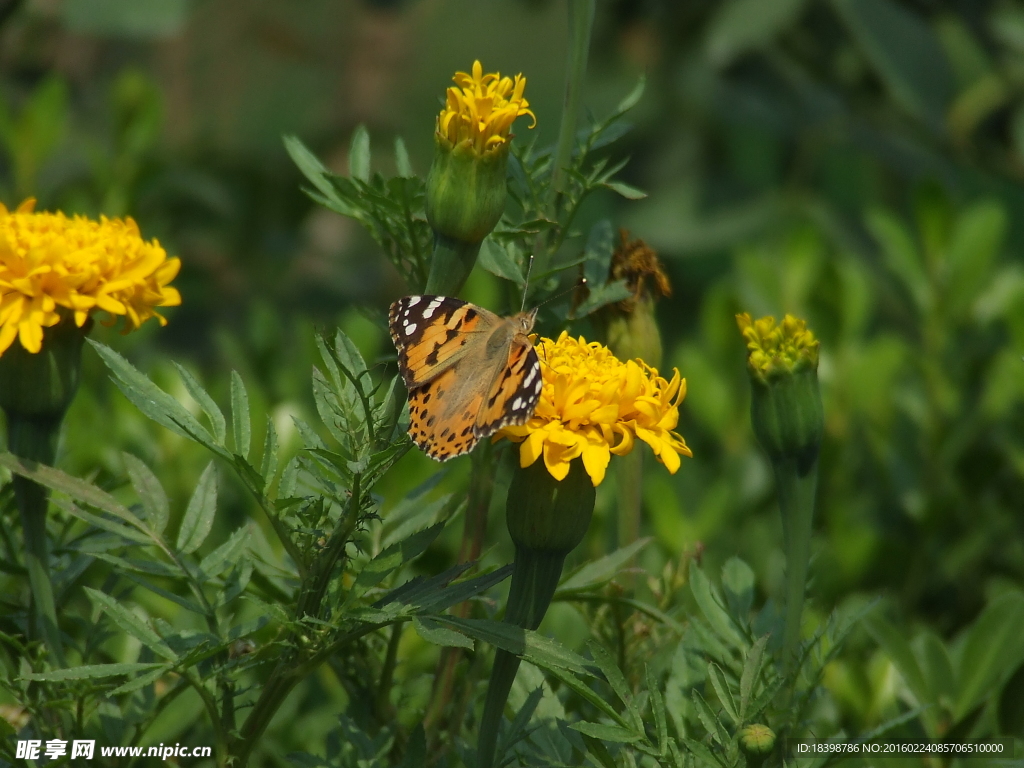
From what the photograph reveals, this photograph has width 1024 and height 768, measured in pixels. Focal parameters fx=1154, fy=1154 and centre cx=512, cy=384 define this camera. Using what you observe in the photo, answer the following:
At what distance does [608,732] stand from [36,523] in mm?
320

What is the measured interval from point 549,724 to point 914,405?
2.41 feet

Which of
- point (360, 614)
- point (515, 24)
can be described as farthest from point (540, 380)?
point (515, 24)

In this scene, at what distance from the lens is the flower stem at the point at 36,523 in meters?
0.61

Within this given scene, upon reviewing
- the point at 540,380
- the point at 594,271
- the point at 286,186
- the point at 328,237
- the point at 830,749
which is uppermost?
the point at 328,237

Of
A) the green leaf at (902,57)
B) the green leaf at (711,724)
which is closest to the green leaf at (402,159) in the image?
the green leaf at (711,724)

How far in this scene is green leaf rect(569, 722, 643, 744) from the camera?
53 centimetres

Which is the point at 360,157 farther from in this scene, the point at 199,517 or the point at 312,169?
the point at 199,517

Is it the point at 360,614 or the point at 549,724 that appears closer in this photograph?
the point at 360,614

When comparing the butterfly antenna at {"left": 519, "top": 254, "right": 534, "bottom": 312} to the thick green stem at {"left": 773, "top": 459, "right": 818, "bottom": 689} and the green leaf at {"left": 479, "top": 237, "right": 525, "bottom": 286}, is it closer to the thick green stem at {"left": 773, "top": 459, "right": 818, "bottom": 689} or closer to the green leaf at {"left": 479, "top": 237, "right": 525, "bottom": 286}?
the green leaf at {"left": 479, "top": 237, "right": 525, "bottom": 286}

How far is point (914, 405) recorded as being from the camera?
123 cm

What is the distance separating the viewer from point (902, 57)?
180cm

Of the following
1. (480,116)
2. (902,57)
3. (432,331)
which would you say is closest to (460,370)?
(432,331)

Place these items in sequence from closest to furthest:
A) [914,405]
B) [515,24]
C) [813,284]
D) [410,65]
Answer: [914,405] < [813,284] < [515,24] < [410,65]

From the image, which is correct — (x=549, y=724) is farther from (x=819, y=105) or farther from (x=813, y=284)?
(x=819, y=105)
